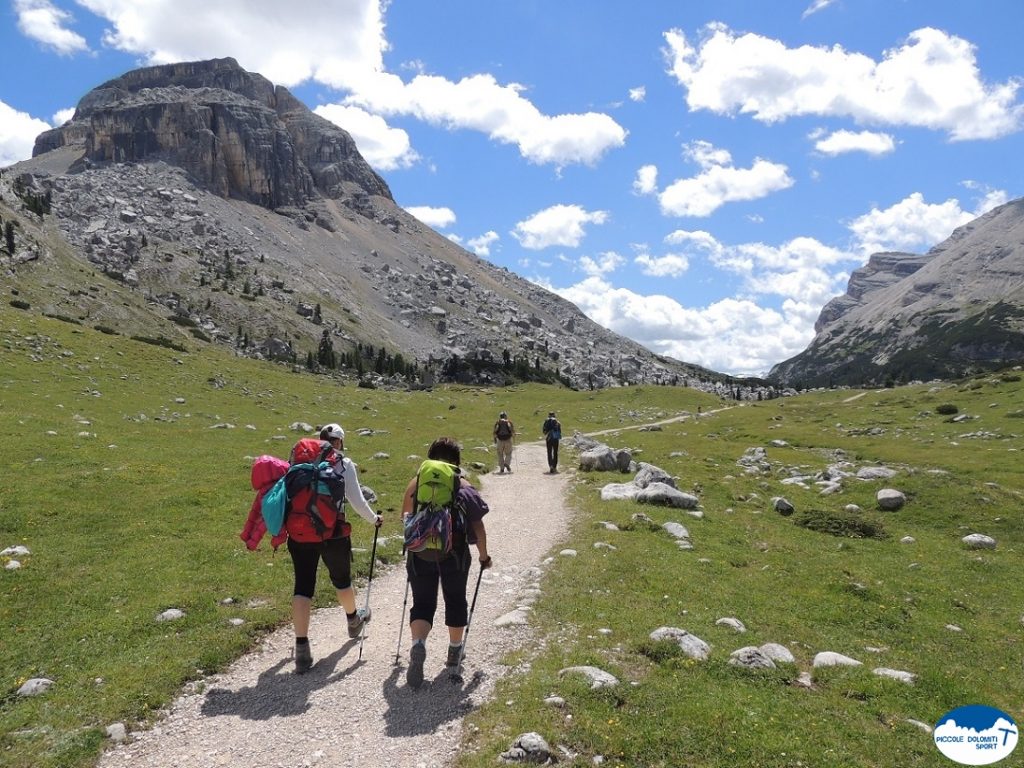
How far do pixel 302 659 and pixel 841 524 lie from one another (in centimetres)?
2096

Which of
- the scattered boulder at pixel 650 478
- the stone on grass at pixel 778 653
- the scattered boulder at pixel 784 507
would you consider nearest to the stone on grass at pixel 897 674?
the stone on grass at pixel 778 653

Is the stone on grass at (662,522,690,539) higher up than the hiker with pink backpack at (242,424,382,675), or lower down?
lower down

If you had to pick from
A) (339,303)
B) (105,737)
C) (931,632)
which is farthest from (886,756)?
(339,303)

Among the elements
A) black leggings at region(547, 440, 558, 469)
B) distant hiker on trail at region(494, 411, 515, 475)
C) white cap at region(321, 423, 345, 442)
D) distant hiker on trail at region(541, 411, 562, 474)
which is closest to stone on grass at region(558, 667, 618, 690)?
white cap at region(321, 423, 345, 442)

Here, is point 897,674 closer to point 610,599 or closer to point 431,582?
point 610,599

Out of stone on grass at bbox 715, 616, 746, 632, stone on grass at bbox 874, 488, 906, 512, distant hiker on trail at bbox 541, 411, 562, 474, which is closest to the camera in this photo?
stone on grass at bbox 715, 616, 746, 632

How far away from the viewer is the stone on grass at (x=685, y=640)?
414 inches

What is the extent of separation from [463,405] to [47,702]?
72.8 metres

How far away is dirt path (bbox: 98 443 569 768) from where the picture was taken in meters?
7.90

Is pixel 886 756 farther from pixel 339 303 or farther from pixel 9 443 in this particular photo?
pixel 339 303

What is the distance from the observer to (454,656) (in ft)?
32.6

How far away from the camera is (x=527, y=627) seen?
12094mm

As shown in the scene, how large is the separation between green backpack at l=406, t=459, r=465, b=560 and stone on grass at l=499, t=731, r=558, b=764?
3.03 metres
